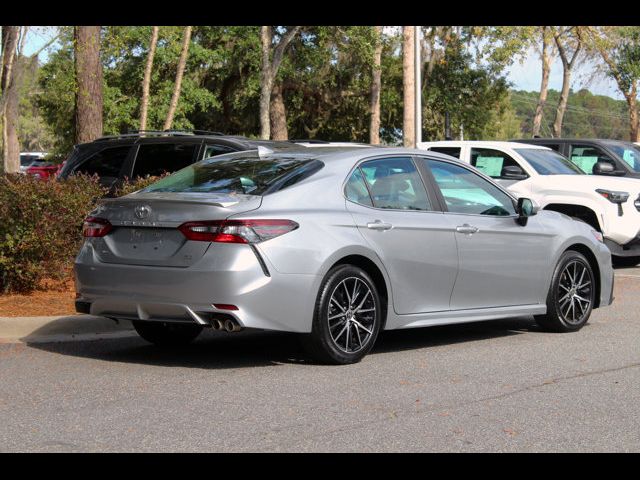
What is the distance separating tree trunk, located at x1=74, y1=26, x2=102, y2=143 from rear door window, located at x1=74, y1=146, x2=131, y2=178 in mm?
Answer: 3270

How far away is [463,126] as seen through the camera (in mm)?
47812

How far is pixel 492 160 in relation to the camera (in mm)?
16188

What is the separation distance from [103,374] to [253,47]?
32.8 meters

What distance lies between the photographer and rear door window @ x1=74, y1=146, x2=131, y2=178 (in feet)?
43.8

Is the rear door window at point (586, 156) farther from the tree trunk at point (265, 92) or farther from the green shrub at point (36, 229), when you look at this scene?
the tree trunk at point (265, 92)

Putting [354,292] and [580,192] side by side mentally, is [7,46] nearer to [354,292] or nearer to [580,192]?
[354,292]

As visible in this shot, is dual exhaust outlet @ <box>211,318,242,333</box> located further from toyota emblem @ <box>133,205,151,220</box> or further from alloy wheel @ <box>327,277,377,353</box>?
toyota emblem @ <box>133,205,151,220</box>

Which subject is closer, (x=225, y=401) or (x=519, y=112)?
(x=225, y=401)

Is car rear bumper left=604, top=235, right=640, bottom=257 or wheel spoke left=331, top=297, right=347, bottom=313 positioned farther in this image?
car rear bumper left=604, top=235, right=640, bottom=257

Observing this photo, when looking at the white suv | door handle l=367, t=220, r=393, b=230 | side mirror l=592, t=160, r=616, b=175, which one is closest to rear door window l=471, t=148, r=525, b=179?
the white suv

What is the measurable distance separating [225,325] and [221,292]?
9.7 inches
